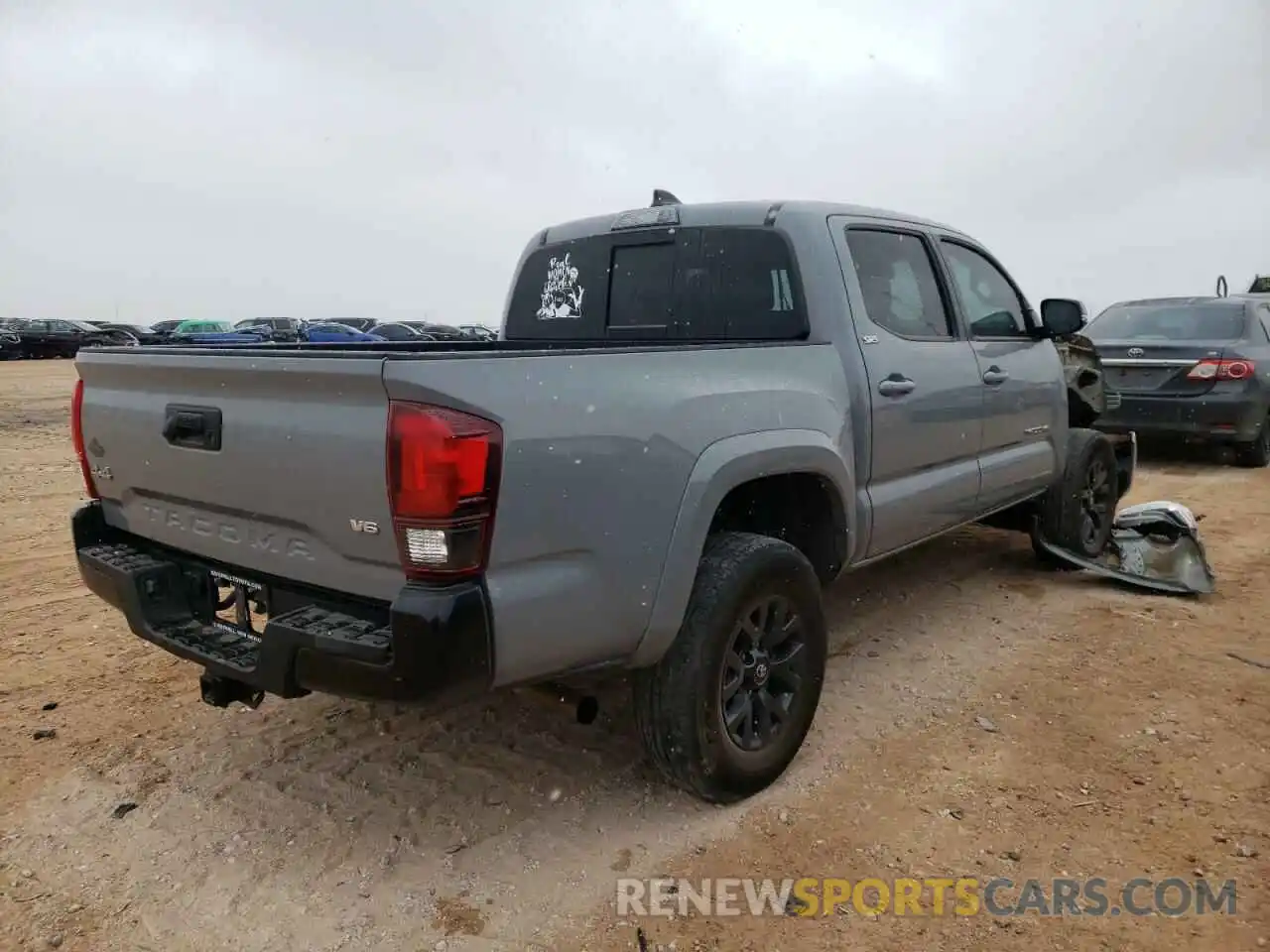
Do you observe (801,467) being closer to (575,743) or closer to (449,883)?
(575,743)

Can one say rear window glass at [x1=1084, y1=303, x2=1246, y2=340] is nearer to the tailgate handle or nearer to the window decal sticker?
the window decal sticker

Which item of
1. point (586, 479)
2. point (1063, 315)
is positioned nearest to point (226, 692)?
point (586, 479)

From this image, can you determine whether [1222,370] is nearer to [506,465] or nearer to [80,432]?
[506,465]

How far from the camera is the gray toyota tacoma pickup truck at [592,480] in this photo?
2.14m

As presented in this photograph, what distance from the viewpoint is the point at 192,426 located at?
2564mm

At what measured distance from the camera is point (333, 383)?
2197 millimetres

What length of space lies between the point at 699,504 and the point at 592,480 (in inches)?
16.3

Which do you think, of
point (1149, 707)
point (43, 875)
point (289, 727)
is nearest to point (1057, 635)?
point (1149, 707)

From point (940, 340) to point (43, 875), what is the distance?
376 cm

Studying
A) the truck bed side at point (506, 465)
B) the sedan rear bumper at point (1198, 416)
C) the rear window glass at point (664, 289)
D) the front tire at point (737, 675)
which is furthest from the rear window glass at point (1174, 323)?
the truck bed side at point (506, 465)

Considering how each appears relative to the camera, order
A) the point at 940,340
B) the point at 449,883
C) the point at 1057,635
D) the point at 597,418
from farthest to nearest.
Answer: the point at 1057,635 → the point at 940,340 → the point at 449,883 → the point at 597,418

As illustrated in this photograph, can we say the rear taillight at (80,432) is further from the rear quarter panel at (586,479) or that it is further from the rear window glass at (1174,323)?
the rear window glass at (1174,323)

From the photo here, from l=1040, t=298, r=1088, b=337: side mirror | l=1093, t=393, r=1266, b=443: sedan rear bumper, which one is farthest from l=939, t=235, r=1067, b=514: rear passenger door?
l=1093, t=393, r=1266, b=443: sedan rear bumper

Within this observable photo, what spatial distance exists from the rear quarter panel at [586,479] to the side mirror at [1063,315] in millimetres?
2714
